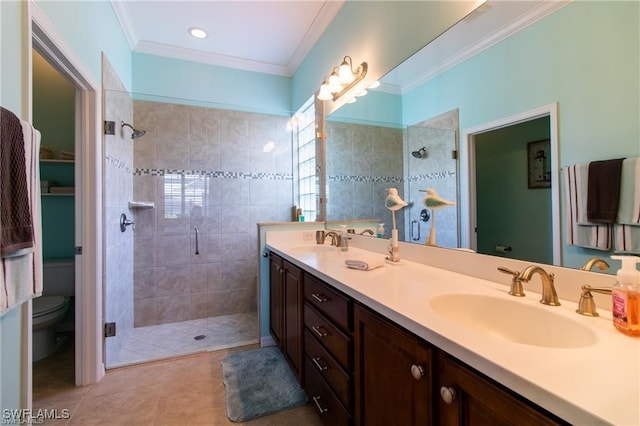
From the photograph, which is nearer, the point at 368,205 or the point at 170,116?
the point at 368,205

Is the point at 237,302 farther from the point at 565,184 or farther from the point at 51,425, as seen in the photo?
the point at 565,184

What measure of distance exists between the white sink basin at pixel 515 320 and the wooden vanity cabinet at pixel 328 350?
0.37m

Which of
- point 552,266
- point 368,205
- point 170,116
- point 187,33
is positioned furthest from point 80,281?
point 552,266

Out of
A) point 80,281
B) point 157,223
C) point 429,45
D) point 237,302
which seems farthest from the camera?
point 237,302

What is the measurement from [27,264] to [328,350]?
50.0 inches

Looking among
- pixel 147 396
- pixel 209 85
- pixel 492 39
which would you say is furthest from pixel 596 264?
pixel 209 85

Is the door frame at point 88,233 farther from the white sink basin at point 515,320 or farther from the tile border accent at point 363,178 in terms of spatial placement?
the white sink basin at point 515,320

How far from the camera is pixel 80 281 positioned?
1.86 meters

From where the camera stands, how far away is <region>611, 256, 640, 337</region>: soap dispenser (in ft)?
2.14

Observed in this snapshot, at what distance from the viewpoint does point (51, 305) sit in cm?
215

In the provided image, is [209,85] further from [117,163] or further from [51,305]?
[51,305]

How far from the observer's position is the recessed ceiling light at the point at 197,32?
263cm

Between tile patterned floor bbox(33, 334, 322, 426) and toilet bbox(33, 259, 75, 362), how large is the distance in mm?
109

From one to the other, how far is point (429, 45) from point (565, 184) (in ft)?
3.17
